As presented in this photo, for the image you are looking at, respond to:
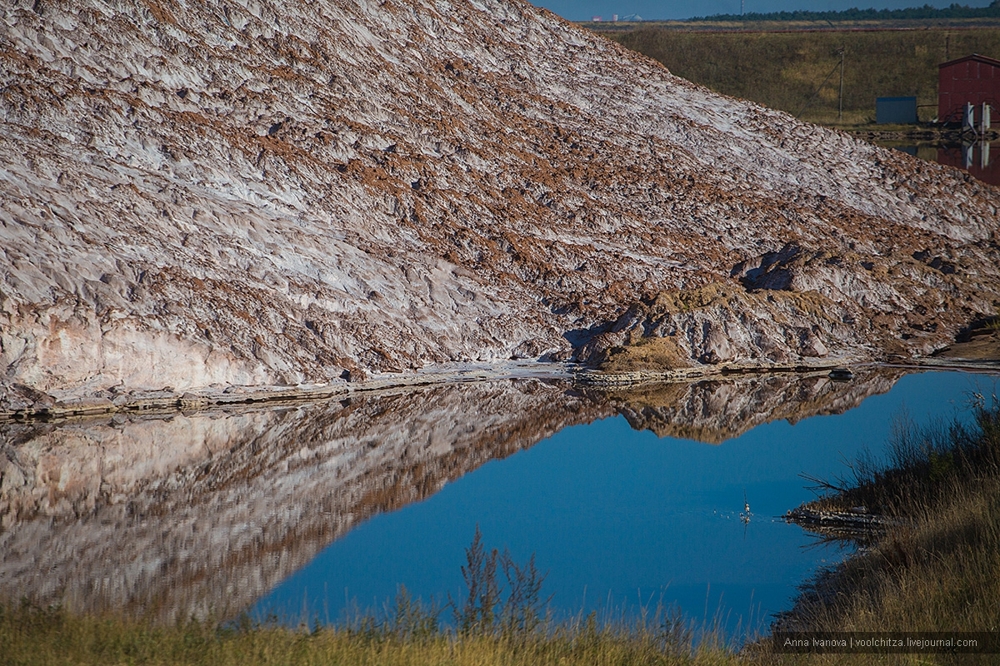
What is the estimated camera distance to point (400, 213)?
38.4 m

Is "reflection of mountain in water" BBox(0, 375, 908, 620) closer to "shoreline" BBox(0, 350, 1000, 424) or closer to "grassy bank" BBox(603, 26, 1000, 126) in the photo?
"shoreline" BBox(0, 350, 1000, 424)

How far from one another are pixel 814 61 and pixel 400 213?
83.5 m

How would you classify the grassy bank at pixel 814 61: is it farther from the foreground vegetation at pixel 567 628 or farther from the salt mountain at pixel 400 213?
the foreground vegetation at pixel 567 628

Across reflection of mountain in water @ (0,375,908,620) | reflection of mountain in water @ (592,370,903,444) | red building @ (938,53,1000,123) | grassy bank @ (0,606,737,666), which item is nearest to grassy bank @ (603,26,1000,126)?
red building @ (938,53,1000,123)

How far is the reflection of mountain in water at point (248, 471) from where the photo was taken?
14.4 meters

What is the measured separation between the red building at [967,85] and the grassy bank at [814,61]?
10327mm

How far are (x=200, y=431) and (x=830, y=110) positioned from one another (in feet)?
269

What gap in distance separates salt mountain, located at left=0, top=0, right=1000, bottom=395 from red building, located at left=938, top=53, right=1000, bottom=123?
1230 inches

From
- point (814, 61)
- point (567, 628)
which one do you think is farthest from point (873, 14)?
point (567, 628)

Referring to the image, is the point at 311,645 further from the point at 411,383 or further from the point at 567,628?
the point at 411,383

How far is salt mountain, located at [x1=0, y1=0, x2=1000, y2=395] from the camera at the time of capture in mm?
29078

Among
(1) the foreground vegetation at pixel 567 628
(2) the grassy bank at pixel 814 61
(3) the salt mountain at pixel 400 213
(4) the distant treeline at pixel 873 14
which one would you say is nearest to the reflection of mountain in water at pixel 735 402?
(3) the salt mountain at pixel 400 213

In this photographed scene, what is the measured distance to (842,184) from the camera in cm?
5041

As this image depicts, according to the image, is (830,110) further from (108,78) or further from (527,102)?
(108,78)
